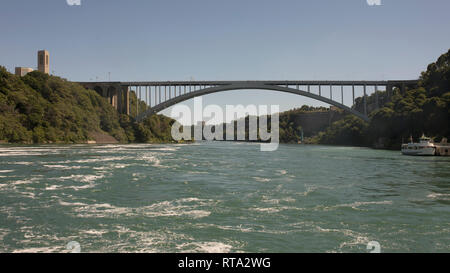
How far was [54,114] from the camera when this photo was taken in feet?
193

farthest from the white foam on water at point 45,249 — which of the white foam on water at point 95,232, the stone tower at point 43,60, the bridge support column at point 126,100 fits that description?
the stone tower at point 43,60

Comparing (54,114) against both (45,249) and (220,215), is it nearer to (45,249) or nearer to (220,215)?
(220,215)

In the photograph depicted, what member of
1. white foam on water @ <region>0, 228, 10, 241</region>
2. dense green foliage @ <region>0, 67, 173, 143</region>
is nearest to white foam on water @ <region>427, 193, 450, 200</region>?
white foam on water @ <region>0, 228, 10, 241</region>

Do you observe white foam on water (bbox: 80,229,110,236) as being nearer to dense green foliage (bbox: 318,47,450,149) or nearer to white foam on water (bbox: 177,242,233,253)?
white foam on water (bbox: 177,242,233,253)

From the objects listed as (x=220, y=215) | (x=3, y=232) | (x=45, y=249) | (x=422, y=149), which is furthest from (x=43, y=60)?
(x=45, y=249)

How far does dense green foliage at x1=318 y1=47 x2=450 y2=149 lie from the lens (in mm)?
43969

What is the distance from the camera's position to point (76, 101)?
68.2 meters

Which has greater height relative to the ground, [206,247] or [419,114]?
[419,114]

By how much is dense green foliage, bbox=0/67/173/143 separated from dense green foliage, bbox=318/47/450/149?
163 ft

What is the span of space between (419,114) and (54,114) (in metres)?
55.5

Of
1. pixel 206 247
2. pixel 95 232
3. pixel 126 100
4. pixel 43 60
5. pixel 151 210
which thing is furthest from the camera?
pixel 43 60

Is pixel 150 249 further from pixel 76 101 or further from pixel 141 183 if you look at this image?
pixel 76 101

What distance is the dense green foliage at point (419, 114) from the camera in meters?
44.0
